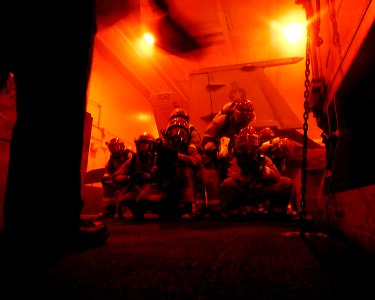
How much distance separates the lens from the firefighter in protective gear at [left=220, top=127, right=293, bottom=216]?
7.65 ft

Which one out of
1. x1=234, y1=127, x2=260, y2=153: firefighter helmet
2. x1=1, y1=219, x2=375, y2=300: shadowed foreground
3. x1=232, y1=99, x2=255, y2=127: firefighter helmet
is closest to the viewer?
x1=1, y1=219, x2=375, y2=300: shadowed foreground

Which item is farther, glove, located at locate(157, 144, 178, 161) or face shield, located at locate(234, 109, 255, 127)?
face shield, located at locate(234, 109, 255, 127)

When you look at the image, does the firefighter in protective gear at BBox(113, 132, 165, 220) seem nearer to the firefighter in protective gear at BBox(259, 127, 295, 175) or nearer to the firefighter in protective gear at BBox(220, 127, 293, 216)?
the firefighter in protective gear at BBox(220, 127, 293, 216)

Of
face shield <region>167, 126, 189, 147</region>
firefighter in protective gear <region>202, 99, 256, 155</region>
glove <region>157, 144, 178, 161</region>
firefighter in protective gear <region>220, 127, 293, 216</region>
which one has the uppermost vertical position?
firefighter in protective gear <region>202, 99, 256, 155</region>

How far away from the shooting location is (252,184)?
2408 mm

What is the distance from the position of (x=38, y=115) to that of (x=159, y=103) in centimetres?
438

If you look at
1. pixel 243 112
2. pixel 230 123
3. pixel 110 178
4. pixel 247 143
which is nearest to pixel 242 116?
pixel 243 112

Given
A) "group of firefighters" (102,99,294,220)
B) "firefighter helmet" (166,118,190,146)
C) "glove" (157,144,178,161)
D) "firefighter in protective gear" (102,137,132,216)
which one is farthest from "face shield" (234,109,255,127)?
"firefighter in protective gear" (102,137,132,216)

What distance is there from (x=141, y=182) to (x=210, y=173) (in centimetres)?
86

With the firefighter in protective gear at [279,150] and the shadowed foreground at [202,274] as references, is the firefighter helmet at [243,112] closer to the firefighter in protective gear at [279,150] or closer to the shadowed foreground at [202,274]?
the firefighter in protective gear at [279,150]

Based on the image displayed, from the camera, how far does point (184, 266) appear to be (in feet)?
2.03

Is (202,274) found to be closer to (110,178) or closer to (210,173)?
(210,173)

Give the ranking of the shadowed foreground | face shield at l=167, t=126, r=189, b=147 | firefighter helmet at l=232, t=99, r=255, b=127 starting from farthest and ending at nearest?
firefighter helmet at l=232, t=99, r=255, b=127 < face shield at l=167, t=126, r=189, b=147 < the shadowed foreground

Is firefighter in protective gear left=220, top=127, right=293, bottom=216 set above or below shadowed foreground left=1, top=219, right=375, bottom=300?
above
